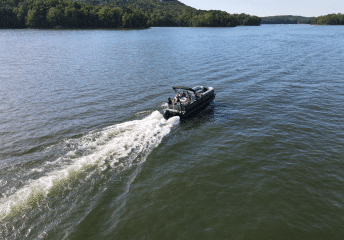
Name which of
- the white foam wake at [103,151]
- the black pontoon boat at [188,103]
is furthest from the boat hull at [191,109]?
the white foam wake at [103,151]

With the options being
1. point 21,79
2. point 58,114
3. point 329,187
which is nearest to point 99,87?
point 58,114

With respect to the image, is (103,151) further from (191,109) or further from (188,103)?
(191,109)

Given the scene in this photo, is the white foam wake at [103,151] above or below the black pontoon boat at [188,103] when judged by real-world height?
below

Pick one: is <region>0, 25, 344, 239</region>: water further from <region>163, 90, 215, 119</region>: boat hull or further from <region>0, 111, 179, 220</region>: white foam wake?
<region>163, 90, 215, 119</region>: boat hull

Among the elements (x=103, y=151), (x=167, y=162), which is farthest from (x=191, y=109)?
(x=103, y=151)

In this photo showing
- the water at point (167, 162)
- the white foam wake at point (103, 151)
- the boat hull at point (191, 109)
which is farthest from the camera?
the boat hull at point (191, 109)

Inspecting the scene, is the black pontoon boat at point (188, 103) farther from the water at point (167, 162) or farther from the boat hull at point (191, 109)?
the water at point (167, 162)

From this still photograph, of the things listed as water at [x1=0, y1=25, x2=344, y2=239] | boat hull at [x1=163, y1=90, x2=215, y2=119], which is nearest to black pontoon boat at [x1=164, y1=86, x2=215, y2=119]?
boat hull at [x1=163, y1=90, x2=215, y2=119]

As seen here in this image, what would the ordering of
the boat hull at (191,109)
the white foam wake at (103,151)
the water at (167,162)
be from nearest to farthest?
the water at (167,162)
the white foam wake at (103,151)
the boat hull at (191,109)
